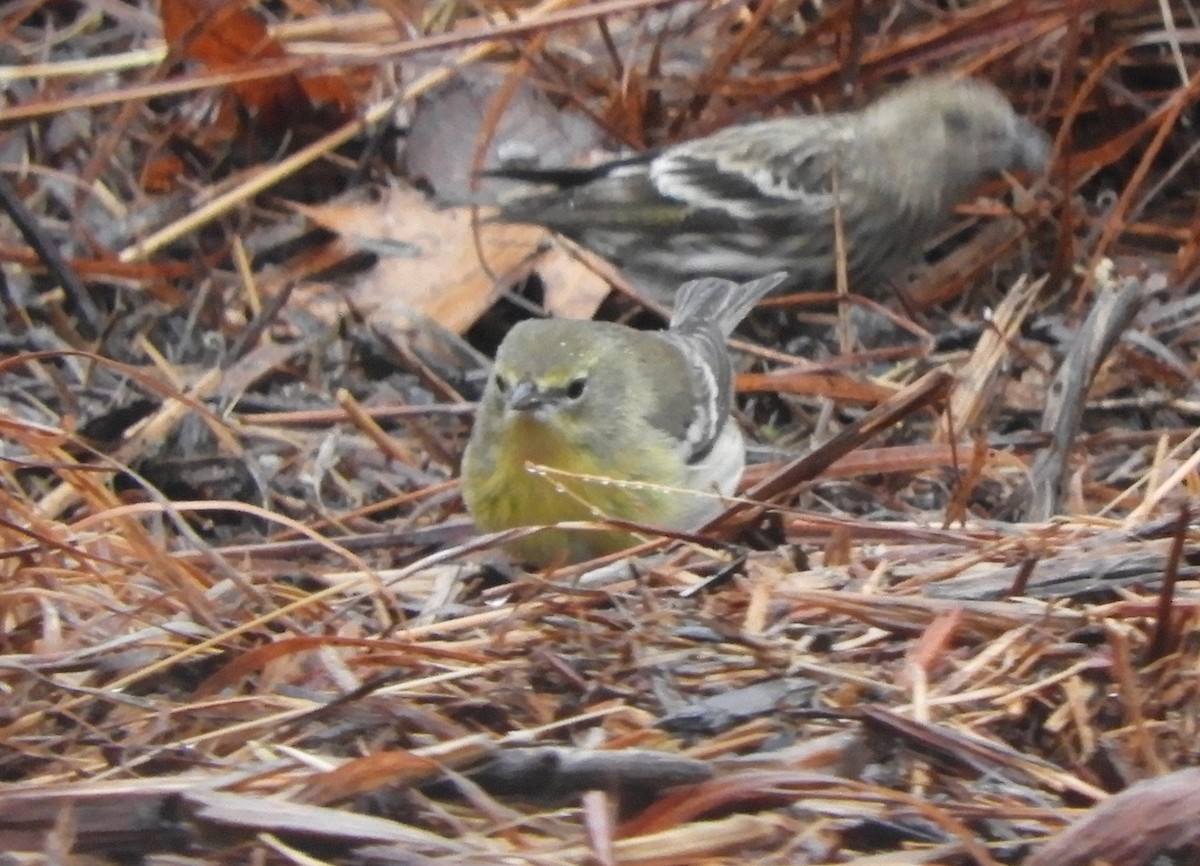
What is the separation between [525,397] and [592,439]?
0.17 m

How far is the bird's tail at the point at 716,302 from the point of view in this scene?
4.29 metres

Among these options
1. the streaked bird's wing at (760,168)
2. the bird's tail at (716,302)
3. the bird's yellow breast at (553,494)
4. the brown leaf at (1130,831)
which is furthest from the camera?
the streaked bird's wing at (760,168)

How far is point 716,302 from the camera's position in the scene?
443cm

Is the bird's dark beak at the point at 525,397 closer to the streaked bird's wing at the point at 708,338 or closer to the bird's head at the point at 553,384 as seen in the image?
the bird's head at the point at 553,384

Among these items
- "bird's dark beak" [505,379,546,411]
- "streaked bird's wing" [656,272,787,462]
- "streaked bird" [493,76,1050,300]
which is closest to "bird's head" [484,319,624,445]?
"bird's dark beak" [505,379,546,411]

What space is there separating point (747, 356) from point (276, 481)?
4.19ft

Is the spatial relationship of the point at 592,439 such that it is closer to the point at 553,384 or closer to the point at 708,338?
the point at 553,384

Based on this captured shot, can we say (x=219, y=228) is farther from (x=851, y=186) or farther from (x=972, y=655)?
(x=972, y=655)

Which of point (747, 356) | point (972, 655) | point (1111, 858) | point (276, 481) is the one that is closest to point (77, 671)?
point (972, 655)

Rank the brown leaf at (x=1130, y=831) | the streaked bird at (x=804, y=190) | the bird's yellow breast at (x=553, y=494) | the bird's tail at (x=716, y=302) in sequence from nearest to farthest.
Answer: the brown leaf at (x=1130, y=831)
the bird's yellow breast at (x=553, y=494)
the bird's tail at (x=716, y=302)
the streaked bird at (x=804, y=190)

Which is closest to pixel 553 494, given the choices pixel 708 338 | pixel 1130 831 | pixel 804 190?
pixel 708 338

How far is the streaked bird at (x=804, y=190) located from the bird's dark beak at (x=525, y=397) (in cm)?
153

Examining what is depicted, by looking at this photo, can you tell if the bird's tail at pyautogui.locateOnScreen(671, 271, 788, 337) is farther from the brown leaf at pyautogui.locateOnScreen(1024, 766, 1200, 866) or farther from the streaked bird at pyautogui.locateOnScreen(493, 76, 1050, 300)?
the brown leaf at pyautogui.locateOnScreen(1024, 766, 1200, 866)

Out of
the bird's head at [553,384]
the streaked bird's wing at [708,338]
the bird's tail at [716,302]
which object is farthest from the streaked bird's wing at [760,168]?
the bird's head at [553,384]
